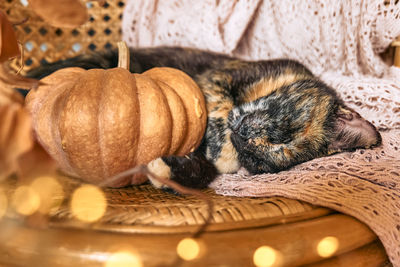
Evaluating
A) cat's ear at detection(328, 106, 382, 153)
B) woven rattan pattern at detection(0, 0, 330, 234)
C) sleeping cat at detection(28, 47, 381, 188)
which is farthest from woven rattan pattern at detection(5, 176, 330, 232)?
cat's ear at detection(328, 106, 382, 153)

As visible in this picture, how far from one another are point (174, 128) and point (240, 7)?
1.05 meters

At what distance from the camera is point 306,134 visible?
120 cm

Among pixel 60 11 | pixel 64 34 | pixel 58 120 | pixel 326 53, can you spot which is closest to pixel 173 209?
pixel 58 120

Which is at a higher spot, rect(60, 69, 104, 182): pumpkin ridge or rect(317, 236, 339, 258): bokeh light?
rect(60, 69, 104, 182): pumpkin ridge

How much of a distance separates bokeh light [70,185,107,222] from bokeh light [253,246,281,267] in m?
0.32

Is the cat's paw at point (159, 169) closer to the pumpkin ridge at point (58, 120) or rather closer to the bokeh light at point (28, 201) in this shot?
the pumpkin ridge at point (58, 120)

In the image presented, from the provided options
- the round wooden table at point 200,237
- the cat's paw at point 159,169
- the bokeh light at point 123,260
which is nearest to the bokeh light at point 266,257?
the round wooden table at point 200,237

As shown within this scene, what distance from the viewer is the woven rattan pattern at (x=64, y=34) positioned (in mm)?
1836

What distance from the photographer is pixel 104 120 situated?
84cm

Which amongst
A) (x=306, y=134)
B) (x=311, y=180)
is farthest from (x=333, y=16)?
(x=311, y=180)

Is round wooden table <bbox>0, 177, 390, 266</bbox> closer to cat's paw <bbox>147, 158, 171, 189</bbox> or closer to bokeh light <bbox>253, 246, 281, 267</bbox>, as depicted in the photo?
bokeh light <bbox>253, 246, 281, 267</bbox>

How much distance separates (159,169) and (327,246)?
508 millimetres

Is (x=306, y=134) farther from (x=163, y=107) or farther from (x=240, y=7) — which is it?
(x=240, y=7)

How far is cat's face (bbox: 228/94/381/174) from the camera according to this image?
1.16 metres
